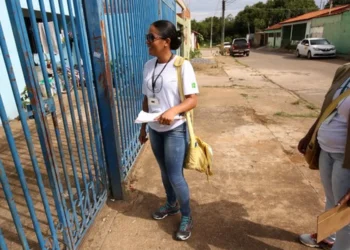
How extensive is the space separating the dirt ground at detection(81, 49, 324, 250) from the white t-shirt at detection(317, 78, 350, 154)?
3.32 ft

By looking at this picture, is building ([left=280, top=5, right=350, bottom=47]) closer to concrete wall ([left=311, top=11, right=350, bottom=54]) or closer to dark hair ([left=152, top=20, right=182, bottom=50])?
concrete wall ([left=311, top=11, right=350, bottom=54])

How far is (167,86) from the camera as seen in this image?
1976 millimetres

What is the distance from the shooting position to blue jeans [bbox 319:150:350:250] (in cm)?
162

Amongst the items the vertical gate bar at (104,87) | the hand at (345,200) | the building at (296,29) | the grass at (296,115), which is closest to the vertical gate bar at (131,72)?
the vertical gate bar at (104,87)

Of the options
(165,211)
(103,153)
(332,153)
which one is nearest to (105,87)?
(103,153)

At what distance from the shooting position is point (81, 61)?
7.56 ft

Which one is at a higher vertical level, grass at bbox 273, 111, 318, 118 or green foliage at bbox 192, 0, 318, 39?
green foliage at bbox 192, 0, 318, 39

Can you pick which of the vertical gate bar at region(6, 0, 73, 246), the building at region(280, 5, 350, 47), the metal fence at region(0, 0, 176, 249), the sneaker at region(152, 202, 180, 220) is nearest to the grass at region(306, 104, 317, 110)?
the metal fence at region(0, 0, 176, 249)

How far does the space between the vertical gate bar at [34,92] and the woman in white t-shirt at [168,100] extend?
741 mm

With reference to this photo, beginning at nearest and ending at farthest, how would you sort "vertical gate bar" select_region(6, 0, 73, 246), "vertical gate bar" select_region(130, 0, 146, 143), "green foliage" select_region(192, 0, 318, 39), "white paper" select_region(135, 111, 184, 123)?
"vertical gate bar" select_region(6, 0, 73, 246)
"white paper" select_region(135, 111, 184, 123)
"vertical gate bar" select_region(130, 0, 146, 143)
"green foliage" select_region(192, 0, 318, 39)

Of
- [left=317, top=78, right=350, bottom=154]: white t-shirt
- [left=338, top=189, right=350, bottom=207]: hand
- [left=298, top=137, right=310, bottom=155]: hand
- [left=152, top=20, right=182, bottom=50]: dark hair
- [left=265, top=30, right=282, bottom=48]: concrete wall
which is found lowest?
[left=265, top=30, right=282, bottom=48]: concrete wall

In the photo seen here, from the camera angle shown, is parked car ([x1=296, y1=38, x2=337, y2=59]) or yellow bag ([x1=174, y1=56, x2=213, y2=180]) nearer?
yellow bag ([x1=174, y1=56, x2=213, y2=180])

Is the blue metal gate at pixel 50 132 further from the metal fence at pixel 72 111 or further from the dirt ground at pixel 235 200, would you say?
the dirt ground at pixel 235 200

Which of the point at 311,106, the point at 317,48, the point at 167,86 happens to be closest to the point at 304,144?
the point at 167,86
